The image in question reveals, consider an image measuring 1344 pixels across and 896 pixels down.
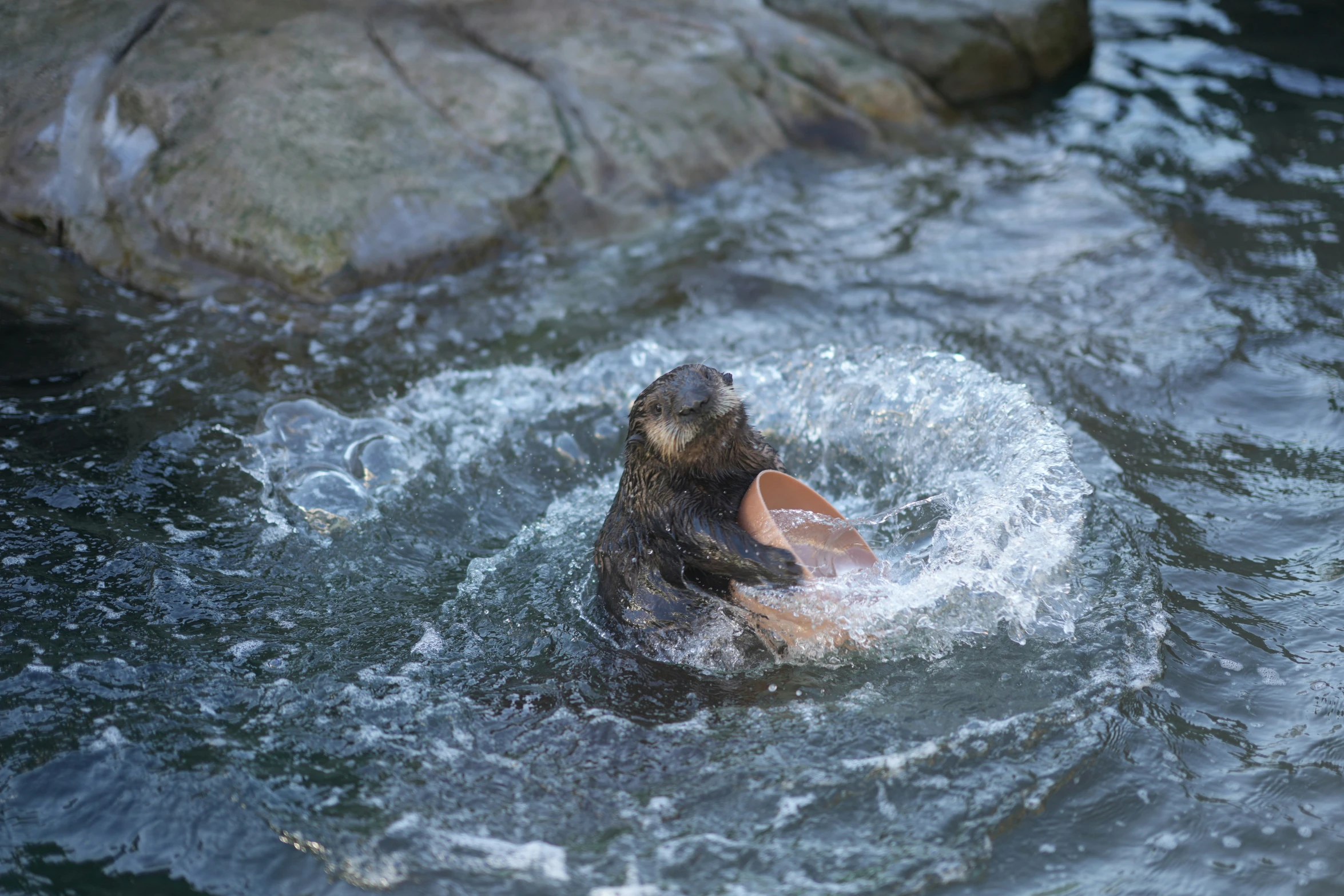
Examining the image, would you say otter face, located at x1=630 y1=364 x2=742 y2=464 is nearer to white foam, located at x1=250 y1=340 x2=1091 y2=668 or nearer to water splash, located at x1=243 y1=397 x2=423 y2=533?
white foam, located at x1=250 y1=340 x2=1091 y2=668

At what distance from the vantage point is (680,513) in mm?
3783

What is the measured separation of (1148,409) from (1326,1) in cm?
750

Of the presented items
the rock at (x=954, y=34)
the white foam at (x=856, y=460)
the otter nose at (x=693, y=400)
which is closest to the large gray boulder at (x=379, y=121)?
the rock at (x=954, y=34)

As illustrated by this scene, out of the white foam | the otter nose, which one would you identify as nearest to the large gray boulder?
the white foam

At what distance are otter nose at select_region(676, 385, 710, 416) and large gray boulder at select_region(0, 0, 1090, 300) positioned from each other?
337 cm

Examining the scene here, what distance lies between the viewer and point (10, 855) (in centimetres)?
299

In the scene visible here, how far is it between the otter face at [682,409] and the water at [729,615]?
66 centimetres

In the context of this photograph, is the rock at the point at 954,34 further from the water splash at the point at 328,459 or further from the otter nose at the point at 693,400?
the otter nose at the point at 693,400

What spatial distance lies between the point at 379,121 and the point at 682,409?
423cm

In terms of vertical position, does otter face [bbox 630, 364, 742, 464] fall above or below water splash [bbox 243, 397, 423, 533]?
above

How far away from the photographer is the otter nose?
364 centimetres

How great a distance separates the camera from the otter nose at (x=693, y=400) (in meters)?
3.64

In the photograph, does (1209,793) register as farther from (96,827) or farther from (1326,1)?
(1326,1)

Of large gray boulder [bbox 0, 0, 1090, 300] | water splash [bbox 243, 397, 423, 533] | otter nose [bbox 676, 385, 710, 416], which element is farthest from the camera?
large gray boulder [bbox 0, 0, 1090, 300]
